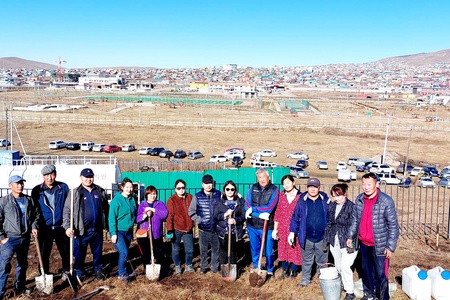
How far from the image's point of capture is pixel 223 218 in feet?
19.7

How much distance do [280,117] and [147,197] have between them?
62964 millimetres

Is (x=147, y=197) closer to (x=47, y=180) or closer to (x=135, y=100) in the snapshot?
(x=47, y=180)

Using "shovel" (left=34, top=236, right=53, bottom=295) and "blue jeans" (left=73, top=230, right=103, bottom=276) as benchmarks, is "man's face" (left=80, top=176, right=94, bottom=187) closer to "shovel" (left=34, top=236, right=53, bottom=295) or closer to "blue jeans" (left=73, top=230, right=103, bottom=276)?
"blue jeans" (left=73, top=230, right=103, bottom=276)

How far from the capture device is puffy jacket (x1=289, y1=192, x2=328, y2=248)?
A: 5648 millimetres

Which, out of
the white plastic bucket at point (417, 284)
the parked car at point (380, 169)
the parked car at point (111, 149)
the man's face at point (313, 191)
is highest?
the man's face at point (313, 191)

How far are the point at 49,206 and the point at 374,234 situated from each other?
14.6 ft

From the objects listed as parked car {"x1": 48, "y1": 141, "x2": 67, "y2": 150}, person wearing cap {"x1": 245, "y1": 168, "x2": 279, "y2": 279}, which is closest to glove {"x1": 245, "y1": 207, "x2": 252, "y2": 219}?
person wearing cap {"x1": 245, "y1": 168, "x2": 279, "y2": 279}

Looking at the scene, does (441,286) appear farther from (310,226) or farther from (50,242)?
(50,242)

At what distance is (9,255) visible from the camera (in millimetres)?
5262

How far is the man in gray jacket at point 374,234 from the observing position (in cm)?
493

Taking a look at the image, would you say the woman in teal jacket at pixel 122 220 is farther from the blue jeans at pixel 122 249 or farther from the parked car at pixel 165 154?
the parked car at pixel 165 154

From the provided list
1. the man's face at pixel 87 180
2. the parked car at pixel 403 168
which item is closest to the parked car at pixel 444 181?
the parked car at pixel 403 168

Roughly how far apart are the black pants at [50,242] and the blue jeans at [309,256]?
347 cm

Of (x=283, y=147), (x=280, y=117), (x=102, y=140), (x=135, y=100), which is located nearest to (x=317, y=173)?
(x=283, y=147)
